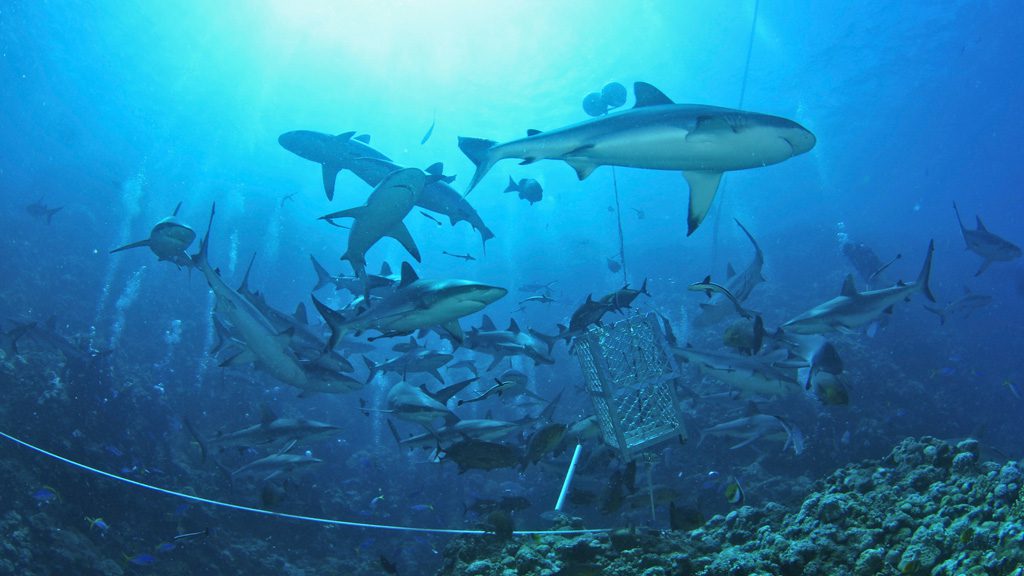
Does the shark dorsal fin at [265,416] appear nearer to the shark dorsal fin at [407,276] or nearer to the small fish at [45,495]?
the small fish at [45,495]

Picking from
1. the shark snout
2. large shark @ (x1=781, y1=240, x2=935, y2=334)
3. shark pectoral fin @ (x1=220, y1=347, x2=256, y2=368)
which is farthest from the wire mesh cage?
shark pectoral fin @ (x1=220, y1=347, x2=256, y2=368)

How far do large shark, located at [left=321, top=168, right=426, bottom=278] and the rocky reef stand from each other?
440 centimetres

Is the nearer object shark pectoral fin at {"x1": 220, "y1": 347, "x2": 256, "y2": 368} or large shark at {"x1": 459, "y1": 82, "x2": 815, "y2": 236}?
large shark at {"x1": 459, "y1": 82, "x2": 815, "y2": 236}

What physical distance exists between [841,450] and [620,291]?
8.79 meters

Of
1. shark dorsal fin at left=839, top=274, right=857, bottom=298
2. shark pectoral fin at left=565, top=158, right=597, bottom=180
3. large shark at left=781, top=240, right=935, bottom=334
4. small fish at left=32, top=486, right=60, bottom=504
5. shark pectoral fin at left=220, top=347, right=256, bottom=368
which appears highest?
shark pectoral fin at left=220, top=347, right=256, bottom=368

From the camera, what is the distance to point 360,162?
782cm

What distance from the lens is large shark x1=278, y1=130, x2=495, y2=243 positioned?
305 inches

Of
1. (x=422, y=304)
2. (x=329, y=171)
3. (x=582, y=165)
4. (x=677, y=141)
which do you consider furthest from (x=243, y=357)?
(x=677, y=141)

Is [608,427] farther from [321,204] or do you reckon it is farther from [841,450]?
[321,204]

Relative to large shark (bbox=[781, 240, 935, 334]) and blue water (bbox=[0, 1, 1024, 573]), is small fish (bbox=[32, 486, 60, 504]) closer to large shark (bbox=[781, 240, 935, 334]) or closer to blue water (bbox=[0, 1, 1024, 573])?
blue water (bbox=[0, 1, 1024, 573])

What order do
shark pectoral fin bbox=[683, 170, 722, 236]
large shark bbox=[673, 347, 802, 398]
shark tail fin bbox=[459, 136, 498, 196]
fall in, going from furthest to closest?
large shark bbox=[673, 347, 802, 398], shark tail fin bbox=[459, 136, 498, 196], shark pectoral fin bbox=[683, 170, 722, 236]

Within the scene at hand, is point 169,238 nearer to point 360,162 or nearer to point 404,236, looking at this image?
point 360,162

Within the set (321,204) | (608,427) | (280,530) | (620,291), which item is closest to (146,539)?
(280,530)

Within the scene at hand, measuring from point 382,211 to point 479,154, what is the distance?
1.86 meters
